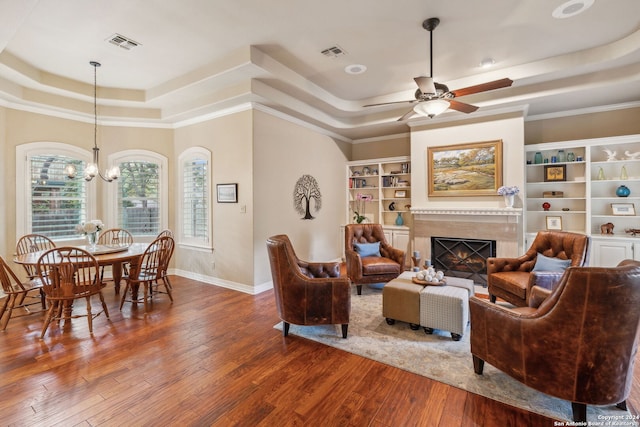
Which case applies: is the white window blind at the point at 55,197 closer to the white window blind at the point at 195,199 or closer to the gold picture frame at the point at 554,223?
the white window blind at the point at 195,199

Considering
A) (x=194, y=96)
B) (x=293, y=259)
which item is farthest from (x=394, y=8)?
(x=194, y=96)

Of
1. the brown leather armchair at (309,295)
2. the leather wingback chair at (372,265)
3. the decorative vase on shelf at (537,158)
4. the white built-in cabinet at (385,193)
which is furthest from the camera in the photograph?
the white built-in cabinet at (385,193)

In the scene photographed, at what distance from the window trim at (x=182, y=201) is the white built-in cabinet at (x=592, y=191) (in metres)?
5.44

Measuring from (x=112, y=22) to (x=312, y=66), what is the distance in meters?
2.34

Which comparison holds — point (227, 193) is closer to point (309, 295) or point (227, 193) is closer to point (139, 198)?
point (139, 198)

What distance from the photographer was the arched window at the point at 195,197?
520 cm

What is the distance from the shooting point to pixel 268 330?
3279 millimetres

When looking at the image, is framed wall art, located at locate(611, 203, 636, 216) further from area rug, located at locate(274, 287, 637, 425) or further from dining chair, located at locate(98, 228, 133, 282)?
dining chair, located at locate(98, 228, 133, 282)

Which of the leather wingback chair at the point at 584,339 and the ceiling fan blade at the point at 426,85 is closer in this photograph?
the leather wingback chair at the point at 584,339

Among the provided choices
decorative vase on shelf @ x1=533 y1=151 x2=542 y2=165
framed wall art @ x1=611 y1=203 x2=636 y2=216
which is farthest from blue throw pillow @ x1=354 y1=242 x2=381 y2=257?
framed wall art @ x1=611 y1=203 x2=636 y2=216

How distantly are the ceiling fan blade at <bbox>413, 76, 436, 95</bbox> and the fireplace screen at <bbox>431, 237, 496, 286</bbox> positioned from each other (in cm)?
314

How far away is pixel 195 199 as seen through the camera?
543cm

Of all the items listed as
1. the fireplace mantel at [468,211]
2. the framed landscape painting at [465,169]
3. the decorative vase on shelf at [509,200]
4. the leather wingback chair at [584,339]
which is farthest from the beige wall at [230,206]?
the decorative vase on shelf at [509,200]

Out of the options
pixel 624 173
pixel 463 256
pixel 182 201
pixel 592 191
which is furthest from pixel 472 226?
pixel 182 201
